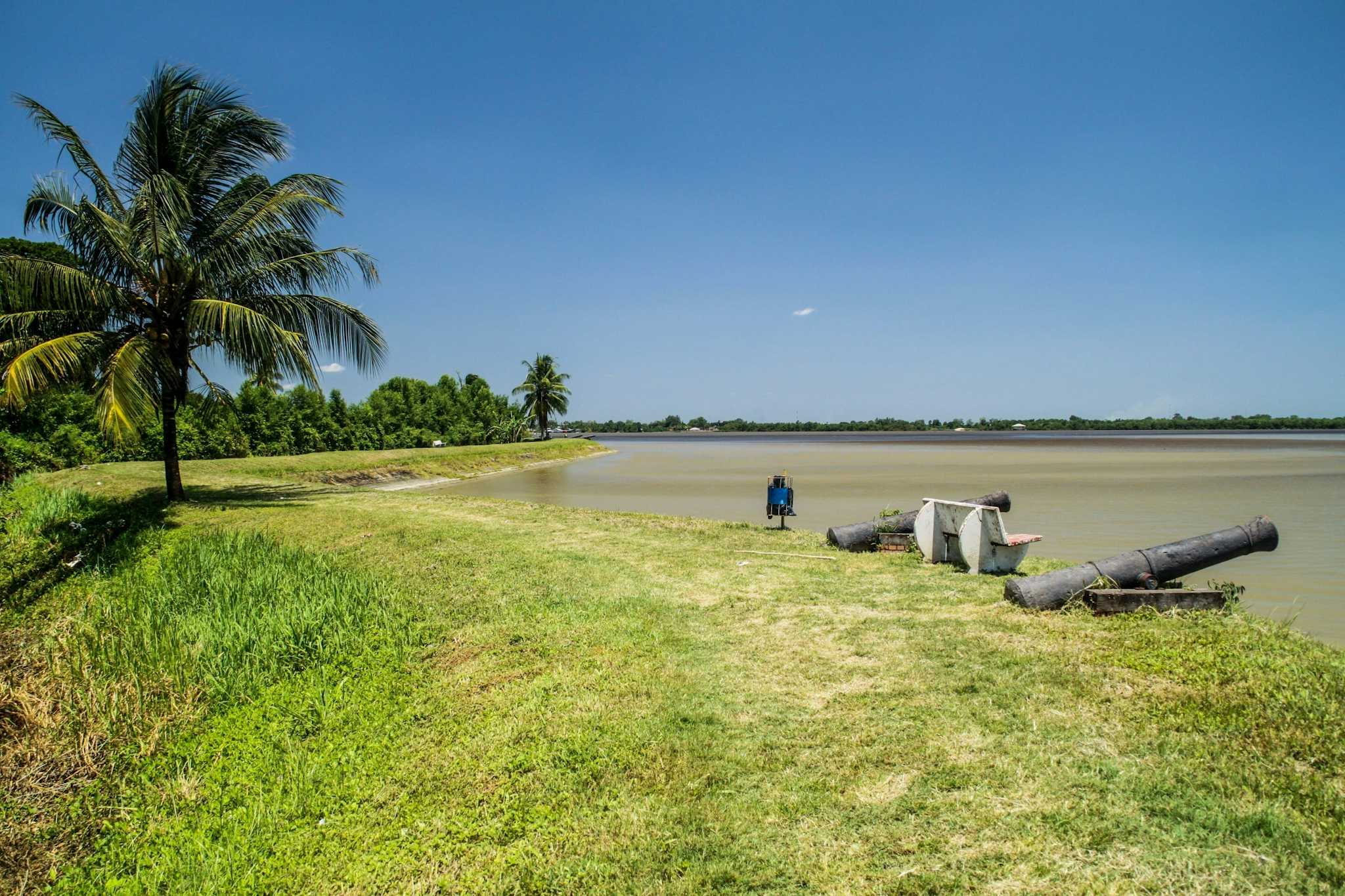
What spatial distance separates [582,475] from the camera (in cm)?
2986

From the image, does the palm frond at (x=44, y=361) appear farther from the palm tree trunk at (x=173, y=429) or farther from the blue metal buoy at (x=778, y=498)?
the blue metal buoy at (x=778, y=498)

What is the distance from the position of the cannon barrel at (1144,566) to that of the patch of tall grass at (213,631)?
605cm

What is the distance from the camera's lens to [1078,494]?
62.6ft

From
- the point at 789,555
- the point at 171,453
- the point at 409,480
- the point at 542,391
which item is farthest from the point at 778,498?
the point at 542,391

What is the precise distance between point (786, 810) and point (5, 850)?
4213 millimetres

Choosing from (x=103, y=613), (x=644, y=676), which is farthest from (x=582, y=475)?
(x=644, y=676)

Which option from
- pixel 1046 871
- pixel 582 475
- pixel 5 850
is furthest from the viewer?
pixel 582 475

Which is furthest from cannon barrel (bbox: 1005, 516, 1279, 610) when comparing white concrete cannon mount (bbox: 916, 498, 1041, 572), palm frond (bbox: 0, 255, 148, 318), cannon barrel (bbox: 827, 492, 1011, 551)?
palm frond (bbox: 0, 255, 148, 318)

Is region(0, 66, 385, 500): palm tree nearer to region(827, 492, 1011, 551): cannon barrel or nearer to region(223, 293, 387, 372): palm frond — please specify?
region(223, 293, 387, 372): palm frond

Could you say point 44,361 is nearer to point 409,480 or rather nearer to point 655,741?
point 655,741

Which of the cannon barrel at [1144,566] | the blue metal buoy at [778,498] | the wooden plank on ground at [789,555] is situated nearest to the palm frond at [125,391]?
the wooden plank on ground at [789,555]

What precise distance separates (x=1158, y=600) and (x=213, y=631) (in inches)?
342

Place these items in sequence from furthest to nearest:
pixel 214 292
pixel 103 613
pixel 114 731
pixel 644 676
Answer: pixel 214 292, pixel 103 613, pixel 644 676, pixel 114 731

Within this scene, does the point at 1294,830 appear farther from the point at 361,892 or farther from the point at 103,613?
the point at 103,613
